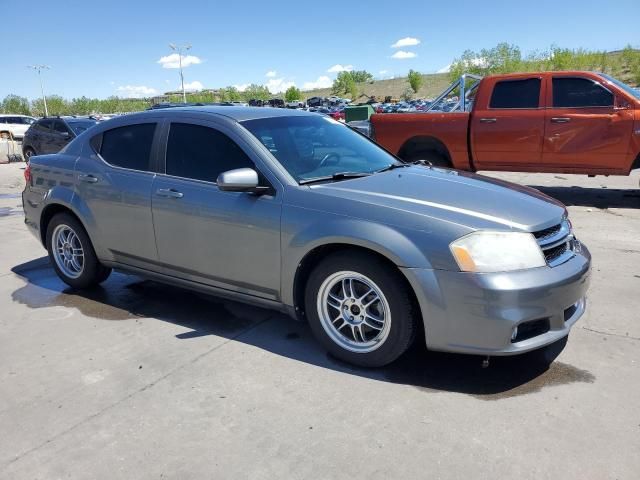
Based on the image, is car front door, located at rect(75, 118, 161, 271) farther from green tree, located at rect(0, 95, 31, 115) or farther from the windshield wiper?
green tree, located at rect(0, 95, 31, 115)

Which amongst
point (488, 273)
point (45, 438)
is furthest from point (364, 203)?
point (45, 438)

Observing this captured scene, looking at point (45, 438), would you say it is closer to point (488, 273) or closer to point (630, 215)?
point (488, 273)

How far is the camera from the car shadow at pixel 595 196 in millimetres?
8365

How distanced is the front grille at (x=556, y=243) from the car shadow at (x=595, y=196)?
5585mm

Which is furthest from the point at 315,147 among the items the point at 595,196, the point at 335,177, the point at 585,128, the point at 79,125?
the point at 79,125

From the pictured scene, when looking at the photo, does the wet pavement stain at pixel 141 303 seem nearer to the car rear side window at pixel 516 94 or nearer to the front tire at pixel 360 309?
the front tire at pixel 360 309

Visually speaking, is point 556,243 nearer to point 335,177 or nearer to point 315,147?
point 335,177

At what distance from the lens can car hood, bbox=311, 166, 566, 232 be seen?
3.01 m

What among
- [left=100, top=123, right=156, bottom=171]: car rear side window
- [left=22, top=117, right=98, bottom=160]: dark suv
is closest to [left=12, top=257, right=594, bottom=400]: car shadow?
[left=100, top=123, right=156, bottom=171]: car rear side window

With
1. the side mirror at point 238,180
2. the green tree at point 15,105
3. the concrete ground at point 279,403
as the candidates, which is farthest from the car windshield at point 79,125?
the green tree at point 15,105

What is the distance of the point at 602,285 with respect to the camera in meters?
4.71

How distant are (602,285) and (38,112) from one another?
116709mm

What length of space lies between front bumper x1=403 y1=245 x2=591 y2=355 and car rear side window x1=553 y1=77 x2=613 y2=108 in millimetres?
6085

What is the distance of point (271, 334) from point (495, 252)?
5.83 feet
